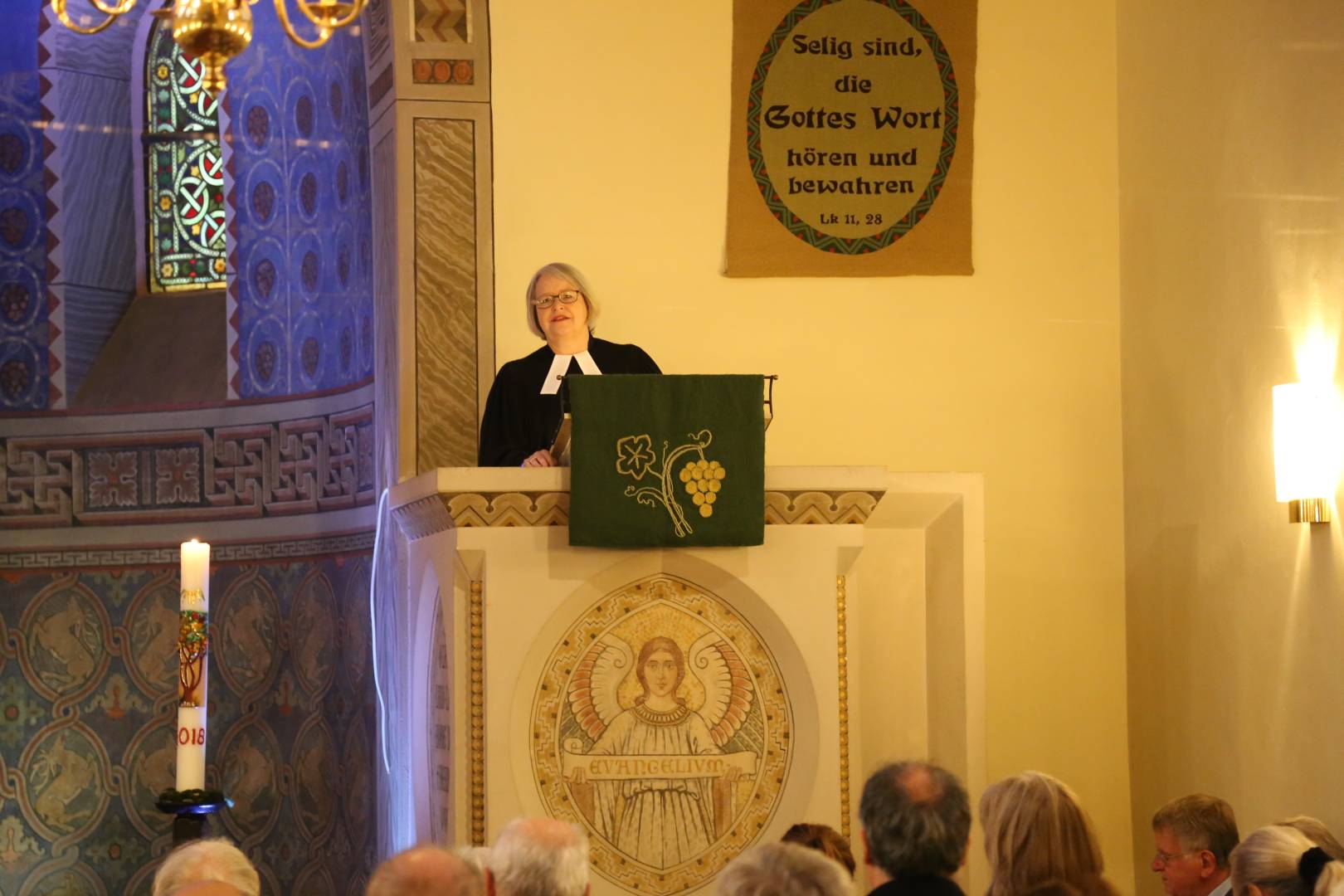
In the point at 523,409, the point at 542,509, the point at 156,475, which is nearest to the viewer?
the point at 542,509

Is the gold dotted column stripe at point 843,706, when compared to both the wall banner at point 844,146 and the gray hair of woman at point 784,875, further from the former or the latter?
the gray hair of woman at point 784,875

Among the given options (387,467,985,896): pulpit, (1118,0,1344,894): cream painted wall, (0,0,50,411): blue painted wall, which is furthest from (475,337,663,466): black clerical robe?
(0,0,50,411): blue painted wall

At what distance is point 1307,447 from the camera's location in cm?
505

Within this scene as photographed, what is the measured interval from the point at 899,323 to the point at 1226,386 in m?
1.32

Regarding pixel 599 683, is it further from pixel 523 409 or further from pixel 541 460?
pixel 523 409

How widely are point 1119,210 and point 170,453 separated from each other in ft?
13.1

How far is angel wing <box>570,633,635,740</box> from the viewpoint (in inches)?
188

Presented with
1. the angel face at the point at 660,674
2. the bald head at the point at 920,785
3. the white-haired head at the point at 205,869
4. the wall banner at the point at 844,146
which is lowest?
the white-haired head at the point at 205,869

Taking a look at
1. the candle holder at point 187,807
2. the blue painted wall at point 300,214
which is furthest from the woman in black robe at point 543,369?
the blue painted wall at point 300,214

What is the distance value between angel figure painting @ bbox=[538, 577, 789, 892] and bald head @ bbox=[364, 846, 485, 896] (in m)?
→ 2.07

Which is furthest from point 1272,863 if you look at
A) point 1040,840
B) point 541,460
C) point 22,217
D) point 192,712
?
point 22,217

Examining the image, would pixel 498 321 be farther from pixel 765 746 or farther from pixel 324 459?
pixel 765 746

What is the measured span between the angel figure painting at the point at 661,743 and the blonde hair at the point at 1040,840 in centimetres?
155

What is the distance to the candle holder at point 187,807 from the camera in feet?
17.4
